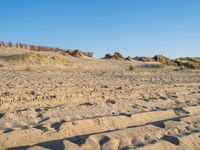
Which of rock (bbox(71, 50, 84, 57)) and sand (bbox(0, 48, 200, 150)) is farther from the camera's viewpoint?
rock (bbox(71, 50, 84, 57))

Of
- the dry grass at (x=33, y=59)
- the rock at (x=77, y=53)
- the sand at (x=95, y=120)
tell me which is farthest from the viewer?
the rock at (x=77, y=53)

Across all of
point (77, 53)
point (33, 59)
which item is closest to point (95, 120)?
point (33, 59)

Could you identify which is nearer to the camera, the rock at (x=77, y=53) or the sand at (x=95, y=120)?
the sand at (x=95, y=120)

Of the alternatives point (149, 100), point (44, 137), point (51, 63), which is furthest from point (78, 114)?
point (51, 63)

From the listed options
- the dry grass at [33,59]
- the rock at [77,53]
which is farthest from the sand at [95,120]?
the rock at [77,53]

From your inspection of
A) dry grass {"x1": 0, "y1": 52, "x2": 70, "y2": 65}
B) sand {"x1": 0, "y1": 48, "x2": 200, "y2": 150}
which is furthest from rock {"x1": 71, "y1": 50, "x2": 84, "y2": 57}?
sand {"x1": 0, "y1": 48, "x2": 200, "y2": 150}

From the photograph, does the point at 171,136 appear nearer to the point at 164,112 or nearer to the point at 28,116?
the point at 164,112

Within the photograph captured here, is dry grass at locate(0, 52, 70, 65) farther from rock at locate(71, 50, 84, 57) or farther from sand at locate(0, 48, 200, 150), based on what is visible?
sand at locate(0, 48, 200, 150)

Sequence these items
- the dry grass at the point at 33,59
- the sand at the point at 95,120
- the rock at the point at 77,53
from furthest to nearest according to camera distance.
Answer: the rock at the point at 77,53
the dry grass at the point at 33,59
the sand at the point at 95,120

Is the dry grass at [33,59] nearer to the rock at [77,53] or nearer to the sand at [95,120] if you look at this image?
the rock at [77,53]

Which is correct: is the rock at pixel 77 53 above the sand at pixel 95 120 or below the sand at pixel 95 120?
above

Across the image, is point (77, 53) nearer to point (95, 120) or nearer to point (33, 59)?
point (33, 59)

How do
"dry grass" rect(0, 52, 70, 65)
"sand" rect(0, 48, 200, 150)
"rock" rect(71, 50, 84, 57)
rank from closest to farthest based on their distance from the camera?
1. "sand" rect(0, 48, 200, 150)
2. "dry grass" rect(0, 52, 70, 65)
3. "rock" rect(71, 50, 84, 57)

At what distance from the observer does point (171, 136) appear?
18.0 ft
